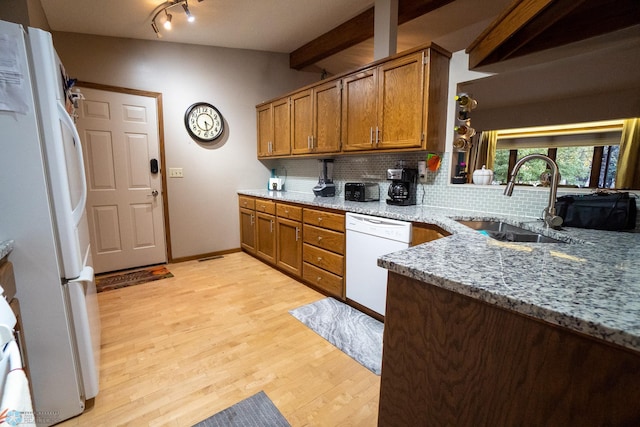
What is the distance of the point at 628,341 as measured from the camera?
51 cm

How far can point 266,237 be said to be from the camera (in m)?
3.54

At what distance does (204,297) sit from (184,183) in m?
1.64

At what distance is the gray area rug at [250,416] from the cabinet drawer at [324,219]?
1413 millimetres

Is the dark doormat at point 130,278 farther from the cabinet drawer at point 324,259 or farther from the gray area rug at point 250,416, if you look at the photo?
the gray area rug at point 250,416

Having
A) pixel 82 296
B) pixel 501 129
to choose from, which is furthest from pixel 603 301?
pixel 501 129

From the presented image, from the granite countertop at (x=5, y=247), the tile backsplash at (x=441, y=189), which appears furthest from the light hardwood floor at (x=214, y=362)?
the tile backsplash at (x=441, y=189)

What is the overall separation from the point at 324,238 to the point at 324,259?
0.20 m

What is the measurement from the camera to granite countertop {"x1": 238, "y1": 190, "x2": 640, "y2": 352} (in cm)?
58

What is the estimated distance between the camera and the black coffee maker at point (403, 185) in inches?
96.8

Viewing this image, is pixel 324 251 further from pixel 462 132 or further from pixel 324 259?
pixel 462 132

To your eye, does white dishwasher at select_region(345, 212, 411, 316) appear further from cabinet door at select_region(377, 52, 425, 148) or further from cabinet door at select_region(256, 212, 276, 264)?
cabinet door at select_region(256, 212, 276, 264)

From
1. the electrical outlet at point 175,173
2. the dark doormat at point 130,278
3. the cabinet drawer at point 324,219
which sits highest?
the electrical outlet at point 175,173

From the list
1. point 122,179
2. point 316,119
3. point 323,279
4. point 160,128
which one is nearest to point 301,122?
point 316,119

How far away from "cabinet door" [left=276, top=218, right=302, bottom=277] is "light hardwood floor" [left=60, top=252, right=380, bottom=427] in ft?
1.05
